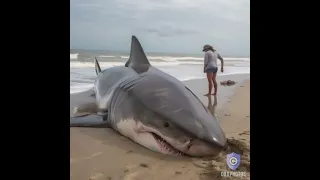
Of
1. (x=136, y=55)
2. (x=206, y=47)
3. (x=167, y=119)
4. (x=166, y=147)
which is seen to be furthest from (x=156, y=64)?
(x=166, y=147)

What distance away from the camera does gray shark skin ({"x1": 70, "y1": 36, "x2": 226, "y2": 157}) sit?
72.1 inches

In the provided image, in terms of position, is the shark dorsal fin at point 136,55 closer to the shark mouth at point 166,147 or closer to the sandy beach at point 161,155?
the sandy beach at point 161,155

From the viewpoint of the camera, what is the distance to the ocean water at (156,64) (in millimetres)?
1995

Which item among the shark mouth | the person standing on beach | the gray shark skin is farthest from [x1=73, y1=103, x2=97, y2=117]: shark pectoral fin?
the person standing on beach

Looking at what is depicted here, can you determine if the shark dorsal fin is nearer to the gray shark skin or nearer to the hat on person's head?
the gray shark skin

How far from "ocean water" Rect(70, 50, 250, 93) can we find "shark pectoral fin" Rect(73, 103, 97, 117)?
4.8 inches

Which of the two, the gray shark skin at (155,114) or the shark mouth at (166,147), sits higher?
the gray shark skin at (155,114)

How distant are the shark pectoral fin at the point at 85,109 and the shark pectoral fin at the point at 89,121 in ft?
0.26

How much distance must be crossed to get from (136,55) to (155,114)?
507 millimetres

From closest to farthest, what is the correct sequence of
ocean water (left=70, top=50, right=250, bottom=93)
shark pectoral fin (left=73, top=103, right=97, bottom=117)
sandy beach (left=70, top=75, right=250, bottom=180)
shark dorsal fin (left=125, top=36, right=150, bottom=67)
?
sandy beach (left=70, top=75, right=250, bottom=180) → ocean water (left=70, top=50, right=250, bottom=93) → shark dorsal fin (left=125, top=36, right=150, bottom=67) → shark pectoral fin (left=73, top=103, right=97, bottom=117)

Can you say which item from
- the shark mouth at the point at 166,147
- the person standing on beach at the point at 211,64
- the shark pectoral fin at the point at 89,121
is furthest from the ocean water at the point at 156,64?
the shark mouth at the point at 166,147
